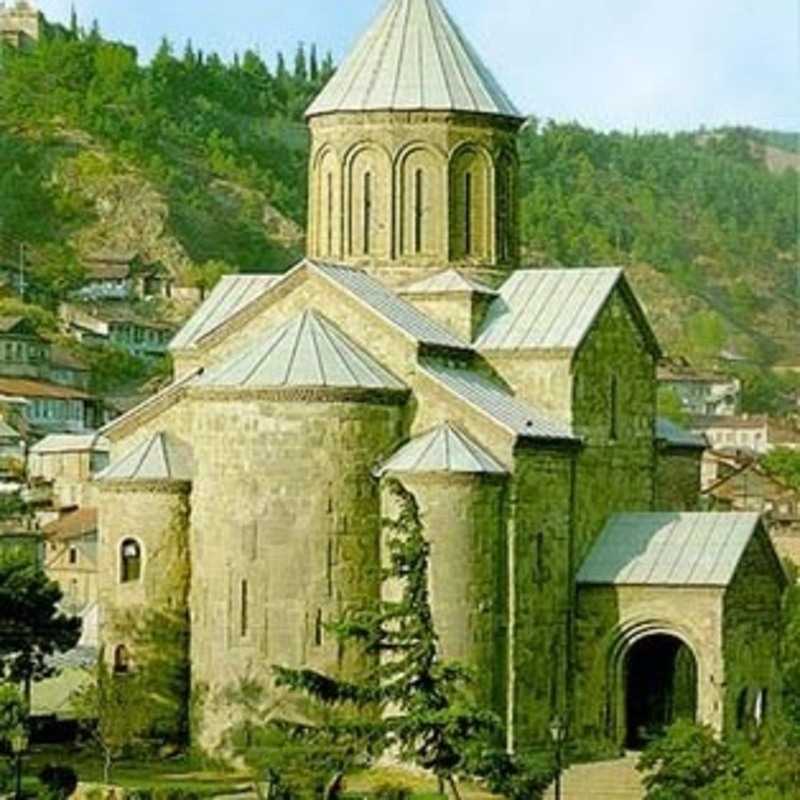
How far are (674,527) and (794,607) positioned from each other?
5.91 meters

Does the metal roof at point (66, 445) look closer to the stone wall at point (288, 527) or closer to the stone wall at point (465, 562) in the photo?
the stone wall at point (288, 527)

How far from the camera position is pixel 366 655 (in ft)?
101

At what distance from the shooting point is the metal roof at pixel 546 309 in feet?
111

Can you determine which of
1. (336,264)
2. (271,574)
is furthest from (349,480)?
(336,264)

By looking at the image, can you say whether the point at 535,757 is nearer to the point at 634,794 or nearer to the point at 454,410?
the point at 634,794

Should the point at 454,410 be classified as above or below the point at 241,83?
below

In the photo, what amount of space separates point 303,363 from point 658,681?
7.15 metres

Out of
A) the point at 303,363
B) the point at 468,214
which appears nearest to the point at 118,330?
the point at 468,214

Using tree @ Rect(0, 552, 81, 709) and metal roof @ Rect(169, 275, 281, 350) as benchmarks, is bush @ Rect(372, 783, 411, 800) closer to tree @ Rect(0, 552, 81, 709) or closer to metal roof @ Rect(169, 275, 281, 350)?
tree @ Rect(0, 552, 81, 709)

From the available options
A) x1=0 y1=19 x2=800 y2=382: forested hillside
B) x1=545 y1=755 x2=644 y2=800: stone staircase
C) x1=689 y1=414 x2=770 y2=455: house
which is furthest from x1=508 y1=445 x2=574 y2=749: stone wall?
x1=689 y1=414 x2=770 y2=455: house

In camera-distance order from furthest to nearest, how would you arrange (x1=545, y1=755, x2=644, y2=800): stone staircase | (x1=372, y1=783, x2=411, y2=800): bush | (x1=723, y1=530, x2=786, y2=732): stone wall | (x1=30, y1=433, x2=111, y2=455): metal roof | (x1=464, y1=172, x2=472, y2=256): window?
(x1=30, y1=433, x2=111, y2=455): metal roof < (x1=464, y1=172, x2=472, y2=256): window < (x1=723, y1=530, x2=786, y2=732): stone wall < (x1=545, y1=755, x2=644, y2=800): stone staircase < (x1=372, y1=783, x2=411, y2=800): bush

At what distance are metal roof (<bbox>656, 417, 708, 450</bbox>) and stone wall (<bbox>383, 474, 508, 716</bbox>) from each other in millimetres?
5791

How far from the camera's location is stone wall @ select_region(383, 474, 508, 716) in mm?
31188

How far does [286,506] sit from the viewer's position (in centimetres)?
3136
